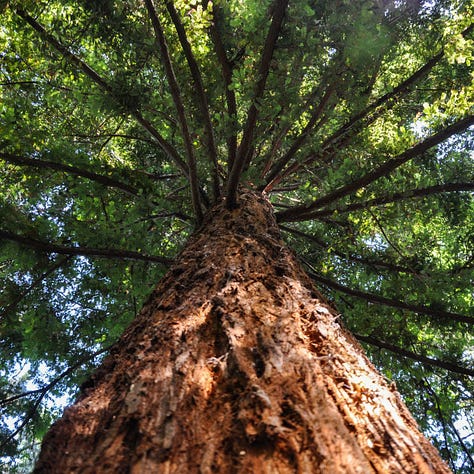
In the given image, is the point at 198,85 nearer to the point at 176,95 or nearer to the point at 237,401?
the point at 176,95

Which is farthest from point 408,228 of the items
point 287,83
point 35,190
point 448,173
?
point 35,190

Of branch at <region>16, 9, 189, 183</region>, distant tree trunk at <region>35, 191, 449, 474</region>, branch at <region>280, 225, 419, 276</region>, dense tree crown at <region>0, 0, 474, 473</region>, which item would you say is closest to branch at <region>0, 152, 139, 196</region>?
dense tree crown at <region>0, 0, 474, 473</region>

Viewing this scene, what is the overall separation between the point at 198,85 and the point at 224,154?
3.23m

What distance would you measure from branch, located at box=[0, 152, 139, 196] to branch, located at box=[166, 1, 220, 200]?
3.87ft

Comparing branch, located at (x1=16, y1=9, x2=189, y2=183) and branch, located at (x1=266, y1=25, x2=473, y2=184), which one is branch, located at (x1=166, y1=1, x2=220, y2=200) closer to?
branch, located at (x1=16, y1=9, x2=189, y2=183)

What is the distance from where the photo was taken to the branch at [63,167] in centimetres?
444

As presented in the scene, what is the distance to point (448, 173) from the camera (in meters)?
4.49

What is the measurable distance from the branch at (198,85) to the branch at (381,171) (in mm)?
989

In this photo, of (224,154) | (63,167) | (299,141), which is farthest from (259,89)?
(224,154)

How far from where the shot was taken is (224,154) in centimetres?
675

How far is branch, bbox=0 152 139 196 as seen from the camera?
14.6 feet

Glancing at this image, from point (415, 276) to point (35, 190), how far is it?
4.86 meters

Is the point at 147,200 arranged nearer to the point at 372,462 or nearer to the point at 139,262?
the point at 139,262

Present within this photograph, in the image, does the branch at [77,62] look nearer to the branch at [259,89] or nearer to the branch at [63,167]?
the branch at [63,167]
